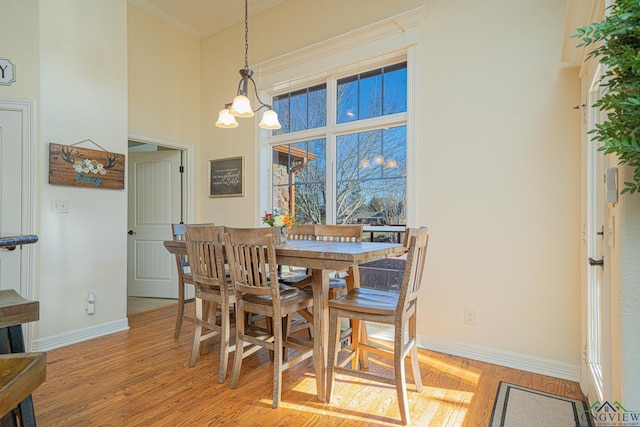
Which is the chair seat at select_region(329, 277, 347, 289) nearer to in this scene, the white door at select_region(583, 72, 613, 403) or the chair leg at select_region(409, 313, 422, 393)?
the chair leg at select_region(409, 313, 422, 393)

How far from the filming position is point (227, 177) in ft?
14.1

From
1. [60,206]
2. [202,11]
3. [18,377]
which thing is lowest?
[18,377]

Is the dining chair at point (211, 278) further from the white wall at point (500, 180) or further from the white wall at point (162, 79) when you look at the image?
the white wall at point (162, 79)

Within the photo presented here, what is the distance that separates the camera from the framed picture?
4.16 metres

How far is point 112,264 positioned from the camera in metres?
3.33

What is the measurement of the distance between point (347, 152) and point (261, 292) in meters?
1.89

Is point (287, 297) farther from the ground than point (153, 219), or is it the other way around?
point (153, 219)

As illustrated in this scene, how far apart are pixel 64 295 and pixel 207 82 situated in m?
3.01

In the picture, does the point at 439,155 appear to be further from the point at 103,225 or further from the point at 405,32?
the point at 103,225

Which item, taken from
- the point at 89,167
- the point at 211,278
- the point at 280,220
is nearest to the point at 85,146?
the point at 89,167

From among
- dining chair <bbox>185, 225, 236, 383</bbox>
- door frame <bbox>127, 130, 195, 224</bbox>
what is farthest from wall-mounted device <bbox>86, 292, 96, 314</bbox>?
door frame <bbox>127, 130, 195, 224</bbox>

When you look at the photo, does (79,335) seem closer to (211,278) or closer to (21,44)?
(211,278)

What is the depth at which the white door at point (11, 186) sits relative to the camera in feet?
8.80

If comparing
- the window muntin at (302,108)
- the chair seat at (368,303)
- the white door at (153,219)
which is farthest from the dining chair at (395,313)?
the white door at (153,219)
